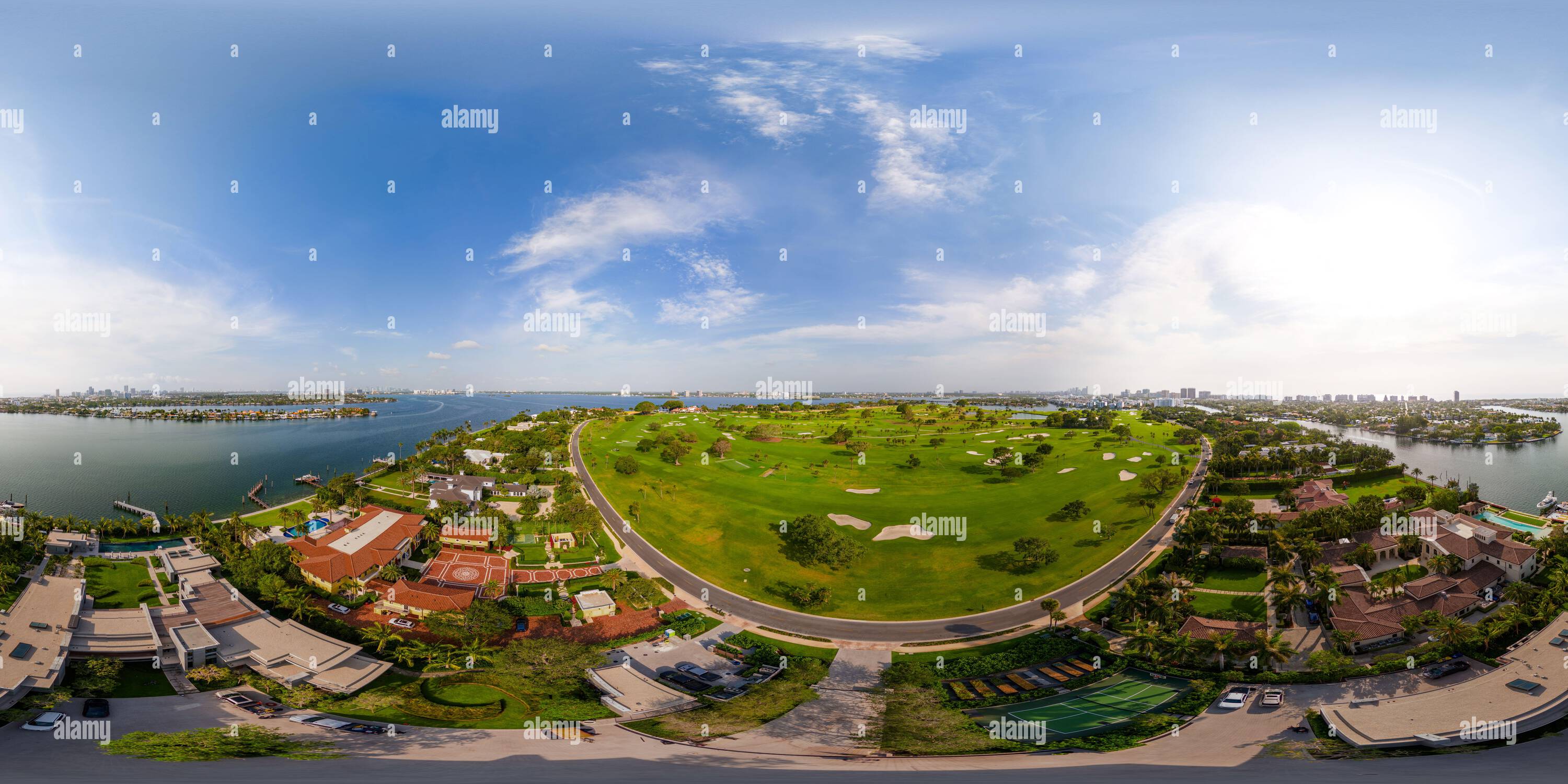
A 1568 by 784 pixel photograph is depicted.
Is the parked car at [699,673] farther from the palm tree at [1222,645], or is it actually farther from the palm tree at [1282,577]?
the palm tree at [1282,577]

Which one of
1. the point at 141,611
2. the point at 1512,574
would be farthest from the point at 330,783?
the point at 1512,574

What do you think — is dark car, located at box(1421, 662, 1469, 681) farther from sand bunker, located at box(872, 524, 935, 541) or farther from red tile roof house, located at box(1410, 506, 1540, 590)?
sand bunker, located at box(872, 524, 935, 541)

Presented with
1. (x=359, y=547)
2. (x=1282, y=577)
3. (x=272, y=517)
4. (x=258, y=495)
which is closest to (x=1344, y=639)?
(x=1282, y=577)

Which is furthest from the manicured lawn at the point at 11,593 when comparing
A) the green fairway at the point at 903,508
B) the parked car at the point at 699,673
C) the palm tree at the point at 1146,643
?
the palm tree at the point at 1146,643

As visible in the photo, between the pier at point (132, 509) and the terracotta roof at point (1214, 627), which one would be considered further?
the pier at point (132, 509)

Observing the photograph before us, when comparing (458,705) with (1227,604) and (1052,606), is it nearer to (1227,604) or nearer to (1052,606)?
(1052,606)

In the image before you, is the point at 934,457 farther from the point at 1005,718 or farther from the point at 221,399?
the point at 221,399
